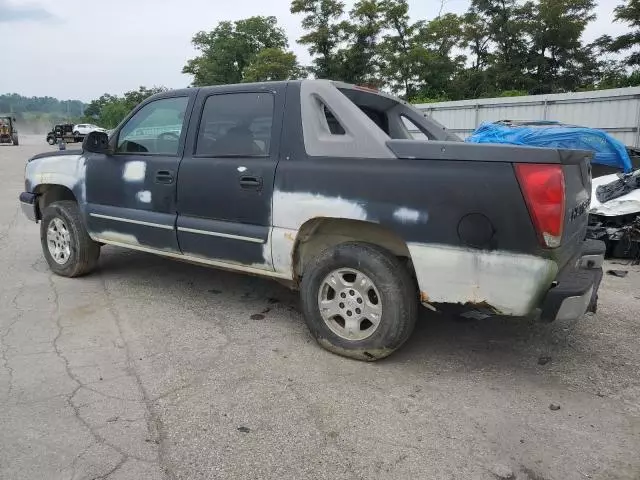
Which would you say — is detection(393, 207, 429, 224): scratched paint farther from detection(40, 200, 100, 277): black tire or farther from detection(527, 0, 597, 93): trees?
detection(527, 0, 597, 93): trees

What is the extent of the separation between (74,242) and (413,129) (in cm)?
348

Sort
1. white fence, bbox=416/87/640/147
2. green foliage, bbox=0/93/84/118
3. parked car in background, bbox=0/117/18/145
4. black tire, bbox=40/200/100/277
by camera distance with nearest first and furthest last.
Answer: black tire, bbox=40/200/100/277 → white fence, bbox=416/87/640/147 → parked car in background, bbox=0/117/18/145 → green foliage, bbox=0/93/84/118

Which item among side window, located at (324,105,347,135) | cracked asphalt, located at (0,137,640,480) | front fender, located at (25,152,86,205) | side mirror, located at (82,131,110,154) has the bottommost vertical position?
cracked asphalt, located at (0,137,640,480)

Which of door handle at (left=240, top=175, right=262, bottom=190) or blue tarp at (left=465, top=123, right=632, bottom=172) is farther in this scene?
blue tarp at (left=465, top=123, right=632, bottom=172)

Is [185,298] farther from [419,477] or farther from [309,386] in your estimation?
[419,477]

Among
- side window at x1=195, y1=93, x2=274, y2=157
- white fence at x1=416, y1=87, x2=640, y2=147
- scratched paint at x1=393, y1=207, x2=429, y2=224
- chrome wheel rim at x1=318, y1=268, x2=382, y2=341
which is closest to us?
scratched paint at x1=393, y1=207, x2=429, y2=224

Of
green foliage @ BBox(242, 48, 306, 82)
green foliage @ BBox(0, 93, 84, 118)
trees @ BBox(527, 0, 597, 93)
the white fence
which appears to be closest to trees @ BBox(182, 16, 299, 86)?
green foliage @ BBox(242, 48, 306, 82)

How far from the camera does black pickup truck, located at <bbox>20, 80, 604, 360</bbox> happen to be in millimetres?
2846

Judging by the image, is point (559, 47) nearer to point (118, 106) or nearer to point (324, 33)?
point (324, 33)

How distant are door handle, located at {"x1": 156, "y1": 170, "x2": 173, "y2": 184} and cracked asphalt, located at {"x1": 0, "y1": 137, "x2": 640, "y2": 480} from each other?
1106 millimetres

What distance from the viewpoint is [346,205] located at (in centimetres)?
330

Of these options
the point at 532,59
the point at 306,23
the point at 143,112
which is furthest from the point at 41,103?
the point at 143,112

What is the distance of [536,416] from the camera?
2.80 meters

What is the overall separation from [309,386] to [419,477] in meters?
0.97
